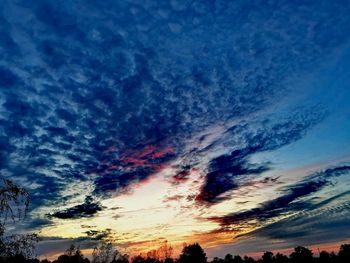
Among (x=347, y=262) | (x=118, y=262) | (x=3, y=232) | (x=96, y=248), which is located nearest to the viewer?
(x=3, y=232)

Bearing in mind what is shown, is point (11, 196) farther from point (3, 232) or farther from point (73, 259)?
point (73, 259)

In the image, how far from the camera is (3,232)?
920 centimetres

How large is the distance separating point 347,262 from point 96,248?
142475mm

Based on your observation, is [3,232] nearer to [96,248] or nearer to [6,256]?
[6,256]

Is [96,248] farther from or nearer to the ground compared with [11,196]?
farther from the ground

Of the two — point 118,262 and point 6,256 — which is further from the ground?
point 118,262

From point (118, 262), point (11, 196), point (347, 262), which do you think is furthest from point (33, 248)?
point (347, 262)

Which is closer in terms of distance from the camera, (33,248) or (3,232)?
(3,232)

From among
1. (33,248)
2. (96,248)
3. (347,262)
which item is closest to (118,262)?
(96,248)

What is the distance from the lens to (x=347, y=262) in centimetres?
19525

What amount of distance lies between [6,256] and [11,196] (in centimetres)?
238

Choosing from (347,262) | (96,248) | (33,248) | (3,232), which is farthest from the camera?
(347,262)

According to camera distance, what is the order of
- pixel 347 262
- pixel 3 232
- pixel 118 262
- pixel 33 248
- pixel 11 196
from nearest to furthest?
pixel 11 196, pixel 3 232, pixel 33 248, pixel 118 262, pixel 347 262

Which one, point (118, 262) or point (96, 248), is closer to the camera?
point (96, 248)
